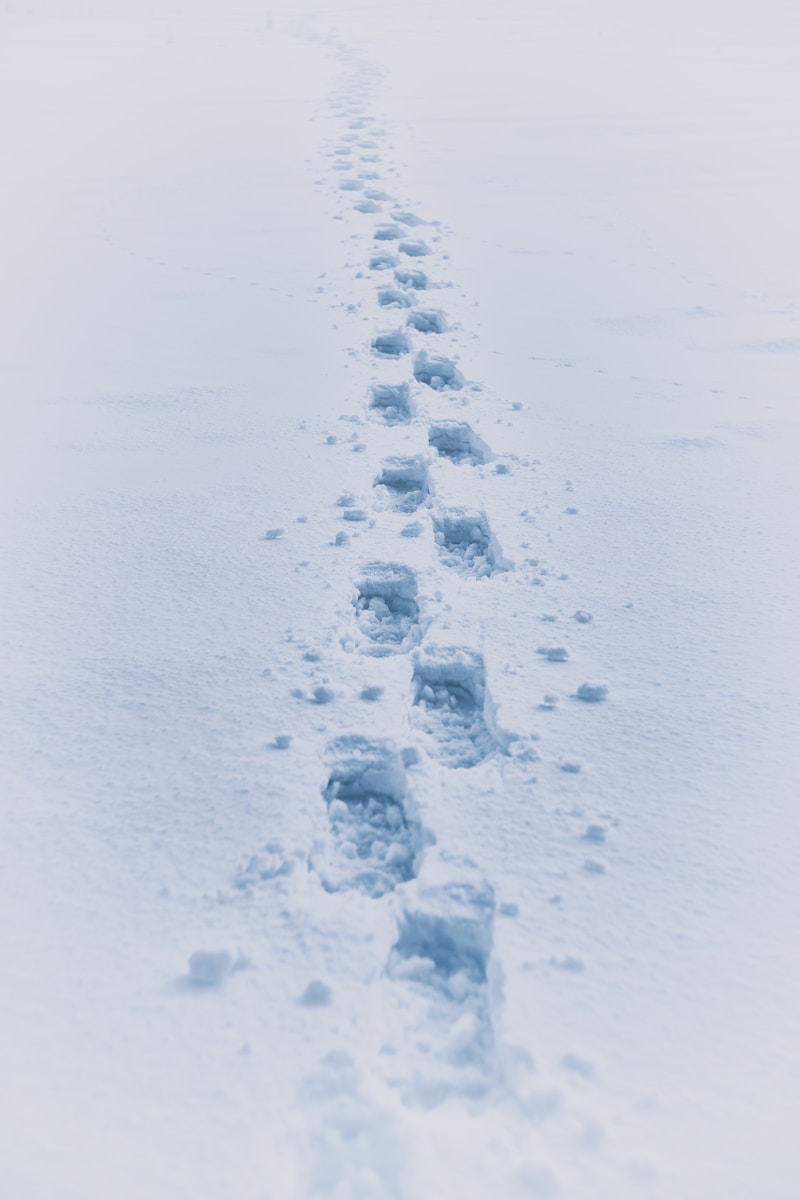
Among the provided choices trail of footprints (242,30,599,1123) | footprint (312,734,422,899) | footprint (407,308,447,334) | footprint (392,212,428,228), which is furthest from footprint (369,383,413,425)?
footprint (392,212,428,228)

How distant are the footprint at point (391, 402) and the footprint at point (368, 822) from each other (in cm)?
131

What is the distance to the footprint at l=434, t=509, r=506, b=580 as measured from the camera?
192cm

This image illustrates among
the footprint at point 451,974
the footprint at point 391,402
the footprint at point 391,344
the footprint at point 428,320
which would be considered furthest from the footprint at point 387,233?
the footprint at point 451,974

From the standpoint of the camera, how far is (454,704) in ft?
5.14

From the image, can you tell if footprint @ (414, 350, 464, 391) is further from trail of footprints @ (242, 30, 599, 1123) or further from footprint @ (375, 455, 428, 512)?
footprint @ (375, 455, 428, 512)

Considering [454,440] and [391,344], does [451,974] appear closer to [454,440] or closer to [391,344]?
→ [454,440]

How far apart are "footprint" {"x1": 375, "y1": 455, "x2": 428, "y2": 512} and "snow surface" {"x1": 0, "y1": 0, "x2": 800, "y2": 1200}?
0.03 ft

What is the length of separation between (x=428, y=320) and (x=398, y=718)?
201 cm

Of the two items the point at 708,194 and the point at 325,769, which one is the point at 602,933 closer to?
the point at 325,769

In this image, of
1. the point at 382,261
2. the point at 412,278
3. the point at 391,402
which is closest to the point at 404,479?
the point at 391,402

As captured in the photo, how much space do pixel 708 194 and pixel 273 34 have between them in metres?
9.09

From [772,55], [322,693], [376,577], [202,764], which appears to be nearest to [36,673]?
[202,764]

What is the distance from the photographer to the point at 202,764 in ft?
4.56

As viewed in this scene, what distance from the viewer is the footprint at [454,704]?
1.46 metres
